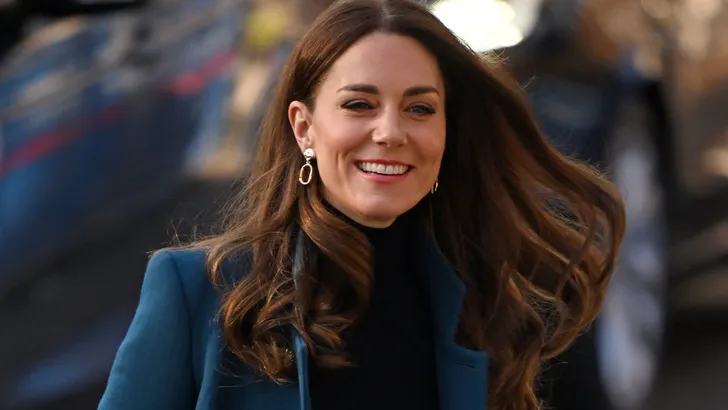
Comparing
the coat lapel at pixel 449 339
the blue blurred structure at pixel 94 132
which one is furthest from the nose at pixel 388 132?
the blue blurred structure at pixel 94 132

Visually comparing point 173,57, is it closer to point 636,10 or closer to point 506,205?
point 636,10

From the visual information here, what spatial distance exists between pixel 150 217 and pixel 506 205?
1.81 meters

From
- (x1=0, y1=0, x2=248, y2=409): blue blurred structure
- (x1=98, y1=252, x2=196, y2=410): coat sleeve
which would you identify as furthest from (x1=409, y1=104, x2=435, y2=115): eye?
(x1=0, y1=0, x2=248, y2=409): blue blurred structure

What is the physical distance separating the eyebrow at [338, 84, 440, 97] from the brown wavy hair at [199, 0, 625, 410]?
8 centimetres

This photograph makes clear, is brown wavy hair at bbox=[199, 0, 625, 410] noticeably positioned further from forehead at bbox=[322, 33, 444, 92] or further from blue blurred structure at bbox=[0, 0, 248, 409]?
blue blurred structure at bbox=[0, 0, 248, 409]

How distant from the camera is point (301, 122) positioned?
2455 mm

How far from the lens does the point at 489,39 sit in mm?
4289

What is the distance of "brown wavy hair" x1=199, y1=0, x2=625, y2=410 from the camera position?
2.34m

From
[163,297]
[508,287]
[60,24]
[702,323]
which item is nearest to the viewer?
[163,297]

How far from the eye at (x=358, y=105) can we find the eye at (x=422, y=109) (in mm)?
87

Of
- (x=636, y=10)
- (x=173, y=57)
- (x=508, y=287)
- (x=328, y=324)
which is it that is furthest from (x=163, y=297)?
(x=636, y=10)

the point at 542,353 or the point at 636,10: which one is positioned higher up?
the point at 636,10

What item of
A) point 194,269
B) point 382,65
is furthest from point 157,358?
point 382,65

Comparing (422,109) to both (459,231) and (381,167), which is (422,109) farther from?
(459,231)
